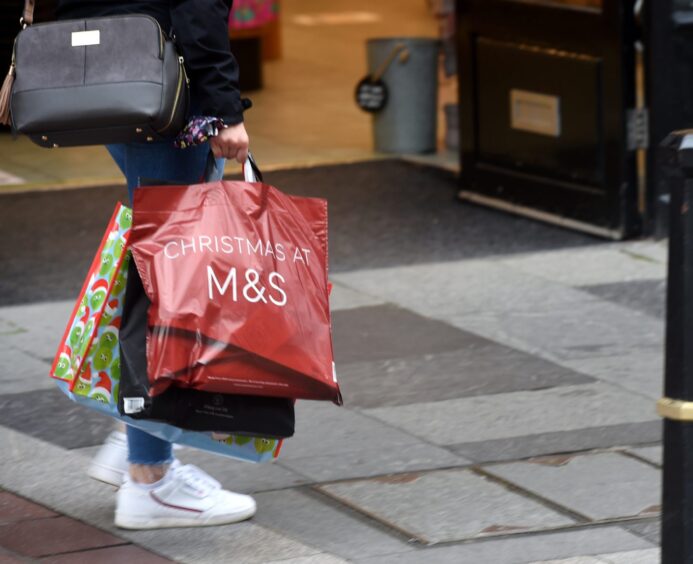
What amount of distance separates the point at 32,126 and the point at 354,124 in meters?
7.34

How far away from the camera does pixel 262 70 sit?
12805 mm

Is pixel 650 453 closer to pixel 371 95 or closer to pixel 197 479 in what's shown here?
pixel 197 479

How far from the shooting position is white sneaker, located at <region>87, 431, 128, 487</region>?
4.32m

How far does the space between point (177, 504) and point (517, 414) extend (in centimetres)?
143

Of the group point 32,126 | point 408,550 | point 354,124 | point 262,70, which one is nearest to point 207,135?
point 32,126

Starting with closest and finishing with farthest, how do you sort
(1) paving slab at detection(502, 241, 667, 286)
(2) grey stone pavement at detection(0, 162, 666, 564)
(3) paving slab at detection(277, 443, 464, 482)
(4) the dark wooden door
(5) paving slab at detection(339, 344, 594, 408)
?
(2) grey stone pavement at detection(0, 162, 666, 564)
(3) paving slab at detection(277, 443, 464, 482)
(5) paving slab at detection(339, 344, 594, 408)
(1) paving slab at detection(502, 241, 667, 286)
(4) the dark wooden door

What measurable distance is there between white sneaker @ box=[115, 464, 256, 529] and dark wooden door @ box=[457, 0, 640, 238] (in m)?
3.95

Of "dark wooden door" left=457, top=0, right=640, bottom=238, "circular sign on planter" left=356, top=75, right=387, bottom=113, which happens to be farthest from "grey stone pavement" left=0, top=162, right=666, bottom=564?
"circular sign on planter" left=356, top=75, right=387, bottom=113

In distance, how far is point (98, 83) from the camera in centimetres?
364

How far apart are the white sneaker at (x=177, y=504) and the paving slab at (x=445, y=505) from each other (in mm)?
367

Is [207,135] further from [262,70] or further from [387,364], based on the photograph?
[262,70]

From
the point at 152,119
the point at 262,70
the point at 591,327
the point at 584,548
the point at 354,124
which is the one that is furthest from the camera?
the point at 262,70

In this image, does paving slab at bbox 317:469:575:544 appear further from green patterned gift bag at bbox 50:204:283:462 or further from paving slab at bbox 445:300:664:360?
paving slab at bbox 445:300:664:360

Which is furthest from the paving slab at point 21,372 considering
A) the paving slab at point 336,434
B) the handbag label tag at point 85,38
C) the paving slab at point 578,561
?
the paving slab at point 578,561
